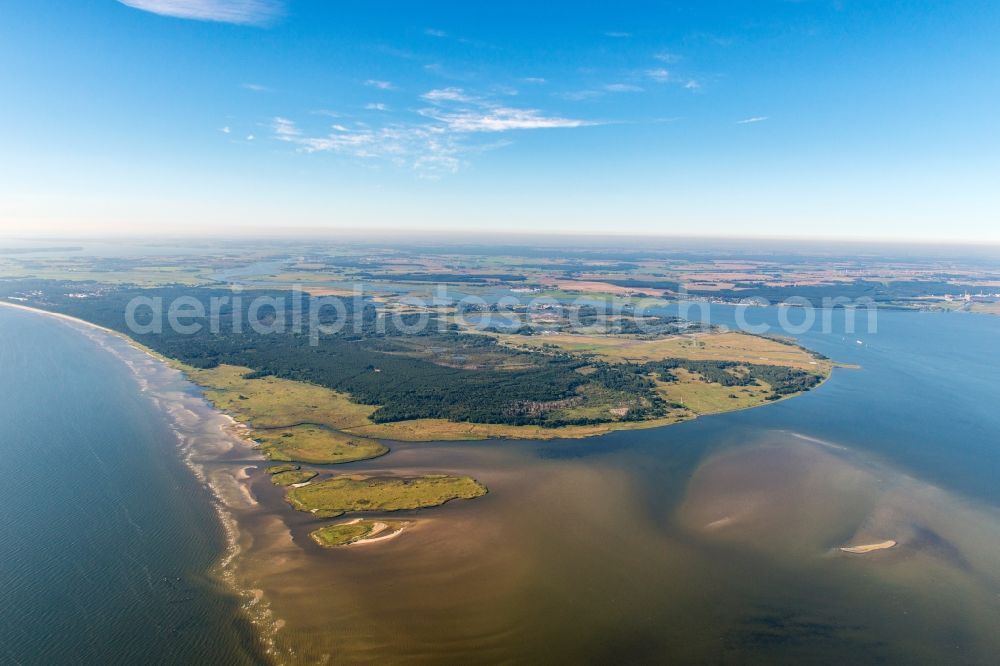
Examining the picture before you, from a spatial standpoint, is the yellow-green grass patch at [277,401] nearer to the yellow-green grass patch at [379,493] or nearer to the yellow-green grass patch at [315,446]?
the yellow-green grass patch at [315,446]

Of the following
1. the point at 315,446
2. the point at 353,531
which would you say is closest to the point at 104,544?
the point at 353,531

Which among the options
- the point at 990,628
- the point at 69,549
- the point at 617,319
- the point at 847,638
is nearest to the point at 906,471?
the point at 990,628

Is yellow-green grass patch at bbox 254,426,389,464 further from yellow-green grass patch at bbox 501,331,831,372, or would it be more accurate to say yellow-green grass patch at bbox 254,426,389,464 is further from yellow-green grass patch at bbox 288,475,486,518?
yellow-green grass patch at bbox 501,331,831,372

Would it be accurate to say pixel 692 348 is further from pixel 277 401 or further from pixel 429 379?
pixel 277 401

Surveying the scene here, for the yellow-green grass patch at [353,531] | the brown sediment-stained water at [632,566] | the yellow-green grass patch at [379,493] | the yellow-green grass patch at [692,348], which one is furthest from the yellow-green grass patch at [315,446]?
the yellow-green grass patch at [692,348]

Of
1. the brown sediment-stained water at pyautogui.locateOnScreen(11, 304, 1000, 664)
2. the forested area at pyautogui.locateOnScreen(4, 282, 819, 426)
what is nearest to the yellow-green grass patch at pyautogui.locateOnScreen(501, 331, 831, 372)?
the forested area at pyautogui.locateOnScreen(4, 282, 819, 426)
